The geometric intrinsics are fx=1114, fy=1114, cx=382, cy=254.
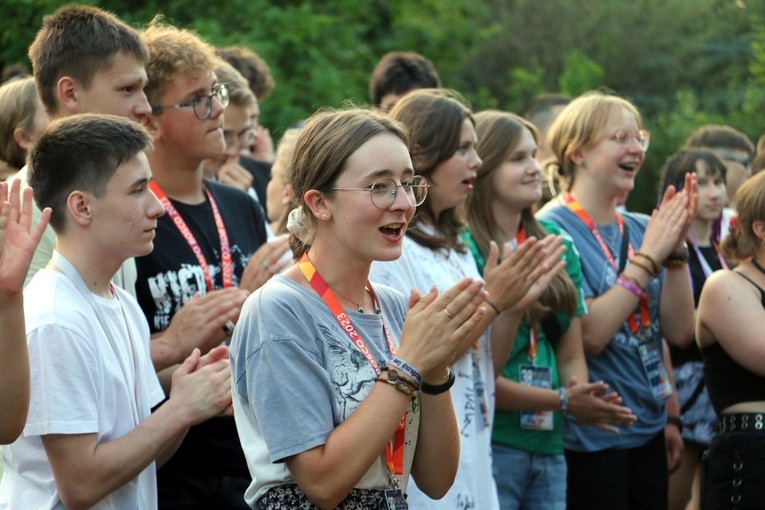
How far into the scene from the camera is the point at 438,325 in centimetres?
308

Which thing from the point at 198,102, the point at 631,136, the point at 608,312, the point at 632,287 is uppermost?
the point at 631,136

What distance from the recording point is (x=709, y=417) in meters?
6.60

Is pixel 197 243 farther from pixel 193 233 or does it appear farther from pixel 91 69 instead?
pixel 91 69

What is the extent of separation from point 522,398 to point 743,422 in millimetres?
1035

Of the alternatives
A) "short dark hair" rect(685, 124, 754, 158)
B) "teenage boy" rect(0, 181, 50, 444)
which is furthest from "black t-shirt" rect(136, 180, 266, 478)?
"short dark hair" rect(685, 124, 754, 158)

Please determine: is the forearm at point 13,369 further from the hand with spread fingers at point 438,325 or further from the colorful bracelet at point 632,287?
the colorful bracelet at point 632,287

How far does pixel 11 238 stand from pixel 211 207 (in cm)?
165

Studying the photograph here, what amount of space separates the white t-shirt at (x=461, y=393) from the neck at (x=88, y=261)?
117cm

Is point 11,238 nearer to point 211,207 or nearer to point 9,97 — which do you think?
point 211,207

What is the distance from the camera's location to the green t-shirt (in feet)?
17.3

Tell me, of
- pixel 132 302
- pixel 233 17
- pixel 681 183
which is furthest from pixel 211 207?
pixel 233 17

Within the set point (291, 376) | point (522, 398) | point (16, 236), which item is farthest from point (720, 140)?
point (16, 236)

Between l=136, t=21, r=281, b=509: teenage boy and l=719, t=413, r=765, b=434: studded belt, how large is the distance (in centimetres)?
234

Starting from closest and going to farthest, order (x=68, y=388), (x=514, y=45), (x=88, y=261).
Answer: (x=68, y=388), (x=88, y=261), (x=514, y=45)
